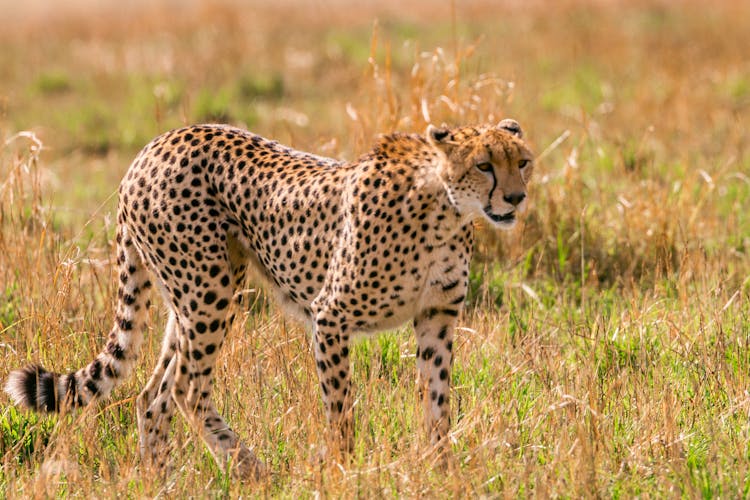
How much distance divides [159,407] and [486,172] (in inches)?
50.6

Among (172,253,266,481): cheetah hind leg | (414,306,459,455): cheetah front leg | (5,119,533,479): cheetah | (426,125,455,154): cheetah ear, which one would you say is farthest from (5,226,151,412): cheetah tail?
(426,125,455,154): cheetah ear

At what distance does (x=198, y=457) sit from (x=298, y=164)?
97 cm

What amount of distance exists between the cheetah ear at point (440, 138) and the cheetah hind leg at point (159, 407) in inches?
42.0

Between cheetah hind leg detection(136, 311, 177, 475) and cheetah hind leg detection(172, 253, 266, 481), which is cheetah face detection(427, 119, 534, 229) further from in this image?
cheetah hind leg detection(136, 311, 177, 475)

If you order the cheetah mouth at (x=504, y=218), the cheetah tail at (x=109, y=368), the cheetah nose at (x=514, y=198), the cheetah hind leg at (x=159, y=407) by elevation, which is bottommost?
the cheetah hind leg at (x=159, y=407)

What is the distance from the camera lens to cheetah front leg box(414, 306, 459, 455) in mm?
3506

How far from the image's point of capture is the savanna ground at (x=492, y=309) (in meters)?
3.24

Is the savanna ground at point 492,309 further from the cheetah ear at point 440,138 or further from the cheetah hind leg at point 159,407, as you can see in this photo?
the cheetah ear at point 440,138

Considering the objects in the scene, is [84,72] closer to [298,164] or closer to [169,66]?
[169,66]

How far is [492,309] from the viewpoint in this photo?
4.71 m

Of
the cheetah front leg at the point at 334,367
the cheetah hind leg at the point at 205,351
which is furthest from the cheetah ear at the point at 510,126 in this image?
the cheetah hind leg at the point at 205,351

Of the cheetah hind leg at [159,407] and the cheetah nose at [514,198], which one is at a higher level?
the cheetah nose at [514,198]

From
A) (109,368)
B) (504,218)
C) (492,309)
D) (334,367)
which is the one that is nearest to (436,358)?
(334,367)

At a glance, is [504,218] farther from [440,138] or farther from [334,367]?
[334,367]
